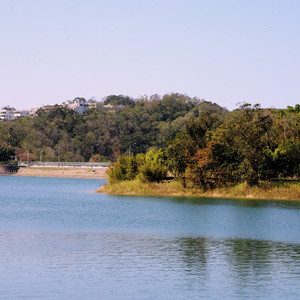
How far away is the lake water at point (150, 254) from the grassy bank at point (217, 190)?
37.1ft

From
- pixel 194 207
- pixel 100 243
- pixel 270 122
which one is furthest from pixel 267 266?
pixel 270 122

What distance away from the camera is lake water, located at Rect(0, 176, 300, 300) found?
22.2 m

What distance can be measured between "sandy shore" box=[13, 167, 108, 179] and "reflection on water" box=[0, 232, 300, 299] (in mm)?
117531

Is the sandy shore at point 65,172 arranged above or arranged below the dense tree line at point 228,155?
below

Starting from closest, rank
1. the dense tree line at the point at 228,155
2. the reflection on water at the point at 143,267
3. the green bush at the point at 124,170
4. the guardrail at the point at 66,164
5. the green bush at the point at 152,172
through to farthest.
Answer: the reflection on water at the point at 143,267
the dense tree line at the point at 228,155
the green bush at the point at 152,172
the green bush at the point at 124,170
the guardrail at the point at 66,164

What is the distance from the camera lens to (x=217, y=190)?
67500 millimetres

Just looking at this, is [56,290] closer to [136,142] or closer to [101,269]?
[101,269]

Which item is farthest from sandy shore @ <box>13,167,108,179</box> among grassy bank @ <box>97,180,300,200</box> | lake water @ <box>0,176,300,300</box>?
lake water @ <box>0,176,300,300</box>

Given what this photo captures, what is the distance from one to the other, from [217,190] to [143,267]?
4215cm

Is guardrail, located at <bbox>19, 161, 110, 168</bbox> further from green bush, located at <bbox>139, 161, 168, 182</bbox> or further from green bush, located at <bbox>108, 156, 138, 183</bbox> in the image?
green bush, located at <bbox>139, 161, 168, 182</bbox>

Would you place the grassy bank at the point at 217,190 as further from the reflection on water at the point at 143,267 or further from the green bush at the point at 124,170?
the reflection on water at the point at 143,267

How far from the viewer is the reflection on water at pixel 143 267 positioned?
21797 millimetres

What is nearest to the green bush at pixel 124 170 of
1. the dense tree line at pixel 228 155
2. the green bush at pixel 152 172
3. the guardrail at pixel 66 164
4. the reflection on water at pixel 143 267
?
the dense tree line at pixel 228 155

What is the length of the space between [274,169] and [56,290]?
50147 mm
